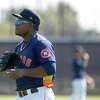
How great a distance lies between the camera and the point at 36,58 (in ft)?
28.8

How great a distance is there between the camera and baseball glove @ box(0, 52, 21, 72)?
885 cm

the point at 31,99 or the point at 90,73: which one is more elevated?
the point at 31,99

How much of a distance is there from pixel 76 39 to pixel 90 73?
2276 mm

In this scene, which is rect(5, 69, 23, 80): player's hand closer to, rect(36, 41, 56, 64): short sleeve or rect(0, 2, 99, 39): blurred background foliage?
rect(36, 41, 56, 64): short sleeve

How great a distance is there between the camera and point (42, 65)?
8.62 meters

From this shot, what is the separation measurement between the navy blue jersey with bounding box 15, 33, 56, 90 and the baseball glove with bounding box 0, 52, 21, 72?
9 cm

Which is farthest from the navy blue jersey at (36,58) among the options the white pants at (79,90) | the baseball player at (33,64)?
the white pants at (79,90)

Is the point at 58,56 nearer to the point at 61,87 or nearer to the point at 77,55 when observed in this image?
the point at 61,87

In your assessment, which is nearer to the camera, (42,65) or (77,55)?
(42,65)

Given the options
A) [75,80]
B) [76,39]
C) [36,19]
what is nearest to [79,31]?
[76,39]

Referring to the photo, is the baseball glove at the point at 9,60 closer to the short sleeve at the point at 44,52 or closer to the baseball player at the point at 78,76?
the short sleeve at the point at 44,52

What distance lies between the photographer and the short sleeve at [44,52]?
8625mm

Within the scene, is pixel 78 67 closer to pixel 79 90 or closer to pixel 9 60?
pixel 79 90

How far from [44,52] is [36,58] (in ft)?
0.62
